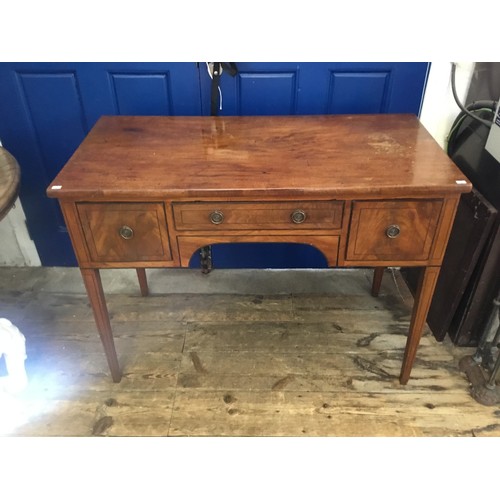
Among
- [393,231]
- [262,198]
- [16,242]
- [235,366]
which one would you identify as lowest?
[235,366]

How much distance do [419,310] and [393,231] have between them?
1.07 ft

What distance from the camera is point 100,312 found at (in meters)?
1.39

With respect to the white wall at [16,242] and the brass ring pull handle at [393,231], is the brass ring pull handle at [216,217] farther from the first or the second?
the white wall at [16,242]

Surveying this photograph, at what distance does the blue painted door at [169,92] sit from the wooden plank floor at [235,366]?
0.69 m

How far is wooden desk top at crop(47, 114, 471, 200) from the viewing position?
111cm

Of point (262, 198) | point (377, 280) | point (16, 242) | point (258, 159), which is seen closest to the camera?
point (262, 198)

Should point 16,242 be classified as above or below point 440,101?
below

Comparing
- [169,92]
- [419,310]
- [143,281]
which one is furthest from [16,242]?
[419,310]

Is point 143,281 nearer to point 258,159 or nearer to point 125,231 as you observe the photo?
point 125,231

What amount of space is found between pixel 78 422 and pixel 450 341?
1.35 m

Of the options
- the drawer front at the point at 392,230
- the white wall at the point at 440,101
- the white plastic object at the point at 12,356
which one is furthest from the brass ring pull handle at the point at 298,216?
the white plastic object at the point at 12,356

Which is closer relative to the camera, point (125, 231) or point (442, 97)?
point (125, 231)

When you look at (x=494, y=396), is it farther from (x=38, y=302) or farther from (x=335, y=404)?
(x=38, y=302)

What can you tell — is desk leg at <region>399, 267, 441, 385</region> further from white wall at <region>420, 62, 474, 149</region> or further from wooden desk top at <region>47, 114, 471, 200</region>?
white wall at <region>420, 62, 474, 149</region>
